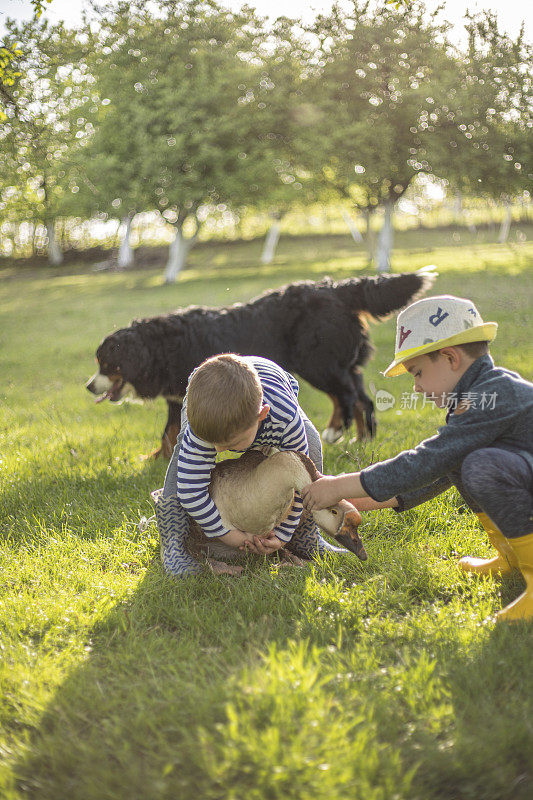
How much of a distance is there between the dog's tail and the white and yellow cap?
8.55 ft

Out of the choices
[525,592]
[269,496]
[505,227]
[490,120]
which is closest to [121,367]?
[269,496]

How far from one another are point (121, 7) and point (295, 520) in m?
23.1

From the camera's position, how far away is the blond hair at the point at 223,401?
8.82 ft

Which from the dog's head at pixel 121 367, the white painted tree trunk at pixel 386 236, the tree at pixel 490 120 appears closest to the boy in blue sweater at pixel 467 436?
the dog's head at pixel 121 367

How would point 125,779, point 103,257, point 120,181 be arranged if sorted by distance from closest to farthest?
point 125,779 → point 120,181 → point 103,257

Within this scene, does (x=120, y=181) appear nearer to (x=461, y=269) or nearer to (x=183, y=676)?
(x=461, y=269)

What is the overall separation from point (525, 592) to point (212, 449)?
5.10 feet

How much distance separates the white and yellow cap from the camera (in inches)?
106

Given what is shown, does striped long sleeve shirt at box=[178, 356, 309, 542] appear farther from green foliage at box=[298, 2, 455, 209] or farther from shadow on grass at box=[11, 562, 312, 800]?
green foliage at box=[298, 2, 455, 209]

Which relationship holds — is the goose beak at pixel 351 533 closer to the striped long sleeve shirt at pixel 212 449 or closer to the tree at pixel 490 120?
the striped long sleeve shirt at pixel 212 449

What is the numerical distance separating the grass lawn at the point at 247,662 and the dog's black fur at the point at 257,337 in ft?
3.09

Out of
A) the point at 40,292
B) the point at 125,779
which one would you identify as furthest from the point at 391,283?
the point at 40,292

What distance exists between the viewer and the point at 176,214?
90.3 ft

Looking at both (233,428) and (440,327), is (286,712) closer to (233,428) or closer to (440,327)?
(233,428)
